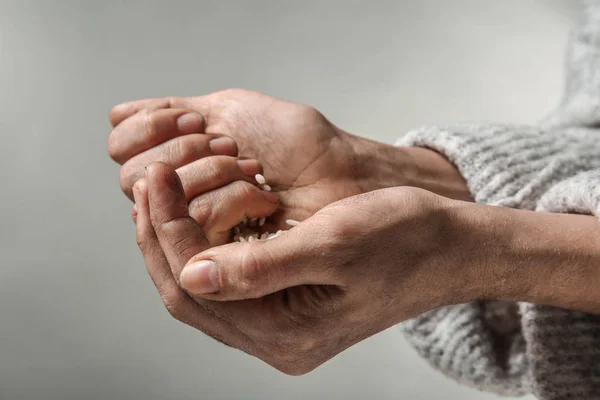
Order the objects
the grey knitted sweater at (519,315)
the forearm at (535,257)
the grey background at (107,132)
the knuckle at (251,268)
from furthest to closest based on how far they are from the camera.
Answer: the grey background at (107,132) < the grey knitted sweater at (519,315) < the forearm at (535,257) < the knuckle at (251,268)

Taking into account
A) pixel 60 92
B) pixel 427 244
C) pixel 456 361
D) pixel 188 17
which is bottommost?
pixel 456 361

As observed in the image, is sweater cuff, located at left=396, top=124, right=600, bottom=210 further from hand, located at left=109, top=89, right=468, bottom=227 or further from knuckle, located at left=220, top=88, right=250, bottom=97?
knuckle, located at left=220, top=88, right=250, bottom=97

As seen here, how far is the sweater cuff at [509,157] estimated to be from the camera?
2.41 feet

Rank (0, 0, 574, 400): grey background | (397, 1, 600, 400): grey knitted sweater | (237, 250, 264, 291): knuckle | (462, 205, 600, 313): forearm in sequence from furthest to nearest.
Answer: (0, 0, 574, 400): grey background → (397, 1, 600, 400): grey knitted sweater → (462, 205, 600, 313): forearm → (237, 250, 264, 291): knuckle

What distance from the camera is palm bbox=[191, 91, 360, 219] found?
2.36 ft

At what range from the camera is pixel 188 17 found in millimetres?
935

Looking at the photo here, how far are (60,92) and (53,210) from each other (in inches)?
5.8

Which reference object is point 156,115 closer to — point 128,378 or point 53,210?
point 53,210

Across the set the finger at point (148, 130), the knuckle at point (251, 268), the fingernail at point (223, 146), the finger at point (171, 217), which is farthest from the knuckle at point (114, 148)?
the knuckle at point (251, 268)

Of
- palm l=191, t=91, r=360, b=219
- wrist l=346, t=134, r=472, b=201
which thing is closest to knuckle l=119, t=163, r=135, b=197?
palm l=191, t=91, r=360, b=219

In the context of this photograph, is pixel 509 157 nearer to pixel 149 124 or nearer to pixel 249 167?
pixel 249 167

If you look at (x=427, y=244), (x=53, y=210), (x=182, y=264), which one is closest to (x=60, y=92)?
(x=53, y=210)

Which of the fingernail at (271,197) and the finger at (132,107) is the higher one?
the finger at (132,107)

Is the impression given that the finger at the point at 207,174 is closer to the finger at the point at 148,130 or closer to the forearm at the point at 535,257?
the finger at the point at 148,130
